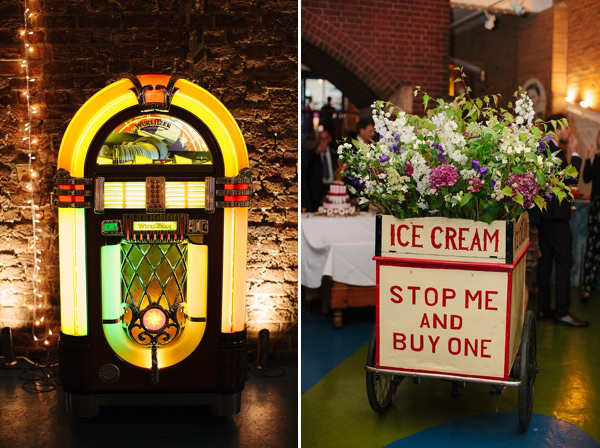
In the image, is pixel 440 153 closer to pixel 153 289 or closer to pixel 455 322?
pixel 455 322

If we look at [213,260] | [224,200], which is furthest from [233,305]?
[224,200]

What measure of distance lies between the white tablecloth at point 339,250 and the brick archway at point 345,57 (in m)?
3.24

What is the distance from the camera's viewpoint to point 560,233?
5.22 meters

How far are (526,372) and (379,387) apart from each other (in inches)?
30.2

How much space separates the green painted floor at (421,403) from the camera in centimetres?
337

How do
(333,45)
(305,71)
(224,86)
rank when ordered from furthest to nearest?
(305,71)
(333,45)
(224,86)

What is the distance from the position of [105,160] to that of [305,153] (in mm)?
3810

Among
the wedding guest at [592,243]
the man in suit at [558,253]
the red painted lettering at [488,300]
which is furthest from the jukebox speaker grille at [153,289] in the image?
the wedding guest at [592,243]

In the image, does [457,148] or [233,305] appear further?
[233,305]

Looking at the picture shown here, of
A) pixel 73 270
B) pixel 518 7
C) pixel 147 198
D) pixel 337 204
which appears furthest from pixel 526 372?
pixel 518 7

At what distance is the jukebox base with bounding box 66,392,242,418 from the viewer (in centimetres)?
335

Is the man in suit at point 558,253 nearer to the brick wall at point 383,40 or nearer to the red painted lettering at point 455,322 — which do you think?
the red painted lettering at point 455,322

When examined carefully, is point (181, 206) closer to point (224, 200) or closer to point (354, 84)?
point (224, 200)

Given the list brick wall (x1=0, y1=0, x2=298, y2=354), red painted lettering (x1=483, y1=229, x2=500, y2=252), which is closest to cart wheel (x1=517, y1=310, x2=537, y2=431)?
red painted lettering (x1=483, y1=229, x2=500, y2=252)
